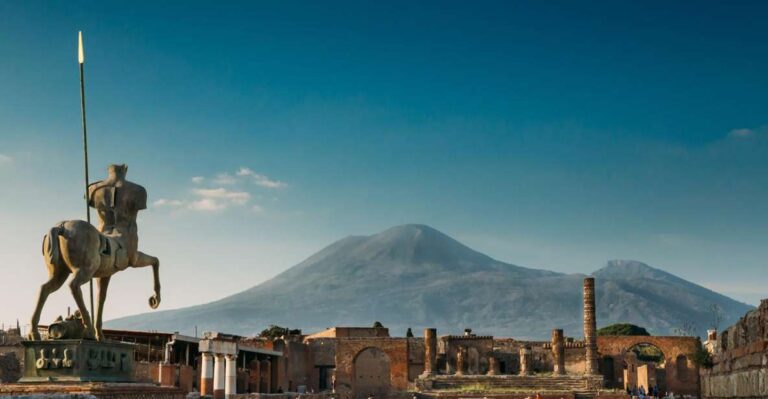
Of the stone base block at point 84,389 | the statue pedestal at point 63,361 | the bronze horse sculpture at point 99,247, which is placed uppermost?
the bronze horse sculpture at point 99,247

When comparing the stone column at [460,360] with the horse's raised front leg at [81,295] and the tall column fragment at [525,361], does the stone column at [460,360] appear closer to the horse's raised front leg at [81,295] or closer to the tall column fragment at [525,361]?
the tall column fragment at [525,361]

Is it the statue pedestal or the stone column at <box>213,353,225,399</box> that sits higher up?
the statue pedestal

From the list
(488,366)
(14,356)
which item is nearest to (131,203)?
(14,356)

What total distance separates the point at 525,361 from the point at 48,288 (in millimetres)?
45637

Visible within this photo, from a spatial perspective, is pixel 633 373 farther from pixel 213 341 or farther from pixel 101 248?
pixel 101 248

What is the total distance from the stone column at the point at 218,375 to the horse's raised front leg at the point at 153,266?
2522 cm

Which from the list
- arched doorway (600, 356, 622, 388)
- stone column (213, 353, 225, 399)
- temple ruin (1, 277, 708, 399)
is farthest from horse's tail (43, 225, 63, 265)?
arched doorway (600, 356, 622, 388)

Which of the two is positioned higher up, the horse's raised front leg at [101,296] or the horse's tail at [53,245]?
the horse's tail at [53,245]

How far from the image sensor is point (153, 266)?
13.1 metres

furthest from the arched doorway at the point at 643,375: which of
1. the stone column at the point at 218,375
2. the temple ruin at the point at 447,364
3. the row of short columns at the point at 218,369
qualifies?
the stone column at the point at 218,375

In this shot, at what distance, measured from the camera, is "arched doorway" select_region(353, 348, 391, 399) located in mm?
59475

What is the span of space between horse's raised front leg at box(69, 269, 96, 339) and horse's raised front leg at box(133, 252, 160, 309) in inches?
45.9

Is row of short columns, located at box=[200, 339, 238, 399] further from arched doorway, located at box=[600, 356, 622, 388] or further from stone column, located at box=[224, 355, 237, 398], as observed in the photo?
arched doorway, located at box=[600, 356, 622, 388]

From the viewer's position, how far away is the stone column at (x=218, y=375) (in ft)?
124
